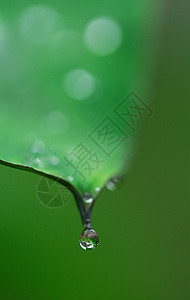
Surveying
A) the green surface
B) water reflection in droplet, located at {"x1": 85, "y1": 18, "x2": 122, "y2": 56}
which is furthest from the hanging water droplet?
water reflection in droplet, located at {"x1": 85, "y1": 18, "x2": 122, "y2": 56}

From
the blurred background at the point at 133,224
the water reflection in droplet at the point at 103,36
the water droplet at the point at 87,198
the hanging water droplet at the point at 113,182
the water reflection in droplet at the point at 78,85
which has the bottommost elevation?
the blurred background at the point at 133,224

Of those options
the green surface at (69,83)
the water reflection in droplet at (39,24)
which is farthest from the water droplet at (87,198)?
the water reflection in droplet at (39,24)

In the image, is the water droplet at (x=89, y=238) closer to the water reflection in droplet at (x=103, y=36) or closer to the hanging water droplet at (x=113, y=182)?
the hanging water droplet at (x=113, y=182)

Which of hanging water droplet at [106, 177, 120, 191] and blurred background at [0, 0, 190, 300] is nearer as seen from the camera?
hanging water droplet at [106, 177, 120, 191]

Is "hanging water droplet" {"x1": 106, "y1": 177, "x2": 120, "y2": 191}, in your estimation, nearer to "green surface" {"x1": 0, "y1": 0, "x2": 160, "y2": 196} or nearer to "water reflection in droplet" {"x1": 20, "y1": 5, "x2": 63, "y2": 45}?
"green surface" {"x1": 0, "y1": 0, "x2": 160, "y2": 196}

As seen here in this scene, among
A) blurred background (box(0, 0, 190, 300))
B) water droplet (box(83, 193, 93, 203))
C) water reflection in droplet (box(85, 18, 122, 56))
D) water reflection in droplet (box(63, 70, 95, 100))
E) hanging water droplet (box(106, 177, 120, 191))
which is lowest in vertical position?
blurred background (box(0, 0, 190, 300))

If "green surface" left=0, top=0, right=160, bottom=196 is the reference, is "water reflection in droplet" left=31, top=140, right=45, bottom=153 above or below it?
below

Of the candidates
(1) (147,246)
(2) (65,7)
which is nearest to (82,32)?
(2) (65,7)
